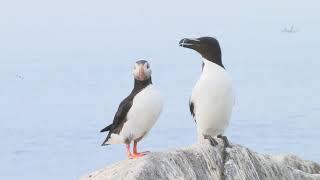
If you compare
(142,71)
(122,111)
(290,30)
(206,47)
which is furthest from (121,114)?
(290,30)

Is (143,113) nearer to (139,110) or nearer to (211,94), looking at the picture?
(139,110)

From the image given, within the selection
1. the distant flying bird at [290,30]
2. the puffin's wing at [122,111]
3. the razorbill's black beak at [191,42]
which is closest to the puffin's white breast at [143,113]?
the puffin's wing at [122,111]

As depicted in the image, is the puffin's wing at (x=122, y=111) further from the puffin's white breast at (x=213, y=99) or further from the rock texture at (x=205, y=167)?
the rock texture at (x=205, y=167)

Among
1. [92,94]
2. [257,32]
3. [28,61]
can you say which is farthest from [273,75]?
[257,32]

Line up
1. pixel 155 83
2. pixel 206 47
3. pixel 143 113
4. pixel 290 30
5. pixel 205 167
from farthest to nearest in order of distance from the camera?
1. pixel 290 30
2. pixel 155 83
3. pixel 206 47
4. pixel 143 113
5. pixel 205 167

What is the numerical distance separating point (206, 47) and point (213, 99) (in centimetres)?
57

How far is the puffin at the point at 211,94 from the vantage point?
42.2 feet

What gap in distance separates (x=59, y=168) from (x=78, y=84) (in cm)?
4385

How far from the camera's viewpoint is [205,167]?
40.6ft

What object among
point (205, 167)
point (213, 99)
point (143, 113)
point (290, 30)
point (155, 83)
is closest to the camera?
point (205, 167)

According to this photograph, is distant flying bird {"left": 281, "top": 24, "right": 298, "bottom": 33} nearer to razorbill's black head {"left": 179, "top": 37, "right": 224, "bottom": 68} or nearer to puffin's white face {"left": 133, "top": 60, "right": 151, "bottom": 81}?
razorbill's black head {"left": 179, "top": 37, "right": 224, "bottom": 68}

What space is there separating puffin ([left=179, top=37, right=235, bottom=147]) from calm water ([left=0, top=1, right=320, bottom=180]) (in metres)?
13.6

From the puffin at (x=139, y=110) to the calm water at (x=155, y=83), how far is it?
13.6 m

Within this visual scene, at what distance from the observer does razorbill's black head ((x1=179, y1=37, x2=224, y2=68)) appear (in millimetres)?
13008
